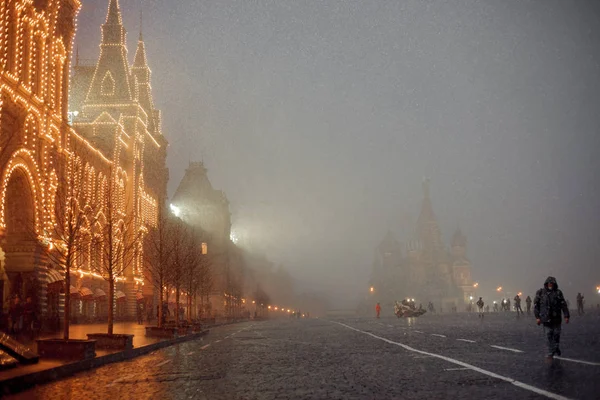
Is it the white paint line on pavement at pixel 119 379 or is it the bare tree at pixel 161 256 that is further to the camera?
the bare tree at pixel 161 256

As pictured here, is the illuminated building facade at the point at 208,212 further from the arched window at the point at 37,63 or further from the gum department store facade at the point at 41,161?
the arched window at the point at 37,63

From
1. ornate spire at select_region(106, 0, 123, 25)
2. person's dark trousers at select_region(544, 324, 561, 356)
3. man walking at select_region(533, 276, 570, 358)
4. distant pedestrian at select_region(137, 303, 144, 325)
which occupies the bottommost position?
distant pedestrian at select_region(137, 303, 144, 325)

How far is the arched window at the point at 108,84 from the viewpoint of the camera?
66.4 meters

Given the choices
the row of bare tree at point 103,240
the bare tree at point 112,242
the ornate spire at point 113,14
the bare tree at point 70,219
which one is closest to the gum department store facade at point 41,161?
the bare tree at point 70,219

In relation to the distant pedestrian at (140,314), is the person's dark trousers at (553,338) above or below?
above

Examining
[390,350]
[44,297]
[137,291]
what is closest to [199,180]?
[137,291]

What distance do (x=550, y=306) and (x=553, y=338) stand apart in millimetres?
834

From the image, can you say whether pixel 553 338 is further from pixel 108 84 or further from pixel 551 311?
pixel 108 84

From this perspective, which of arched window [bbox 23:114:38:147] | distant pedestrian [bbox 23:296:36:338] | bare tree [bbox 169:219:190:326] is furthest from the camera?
bare tree [bbox 169:219:190:326]

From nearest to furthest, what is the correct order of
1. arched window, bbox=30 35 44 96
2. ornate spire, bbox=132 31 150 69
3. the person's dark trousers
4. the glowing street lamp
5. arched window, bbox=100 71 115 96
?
1. the person's dark trousers
2. arched window, bbox=30 35 44 96
3. arched window, bbox=100 71 115 96
4. ornate spire, bbox=132 31 150 69
5. the glowing street lamp

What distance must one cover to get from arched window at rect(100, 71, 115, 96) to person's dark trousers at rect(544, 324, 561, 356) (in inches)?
2351

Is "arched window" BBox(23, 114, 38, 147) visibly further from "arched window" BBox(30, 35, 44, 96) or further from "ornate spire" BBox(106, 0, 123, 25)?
"ornate spire" BBox(106, 0, 123, 25)

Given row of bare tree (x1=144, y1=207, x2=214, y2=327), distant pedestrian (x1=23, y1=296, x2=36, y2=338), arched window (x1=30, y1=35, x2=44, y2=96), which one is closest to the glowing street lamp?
row of bare tree (x1=144, y1=207, x2=214, y2=327)

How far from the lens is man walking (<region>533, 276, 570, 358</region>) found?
1325 centimetres
